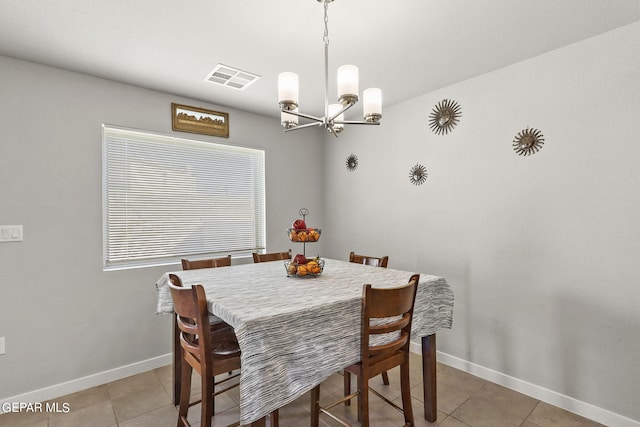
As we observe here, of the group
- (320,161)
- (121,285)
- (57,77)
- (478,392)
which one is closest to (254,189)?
(320,161)

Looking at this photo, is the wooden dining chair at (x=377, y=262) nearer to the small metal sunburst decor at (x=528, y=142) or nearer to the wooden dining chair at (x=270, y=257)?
the wooden dining chair at (x=270, y=257)

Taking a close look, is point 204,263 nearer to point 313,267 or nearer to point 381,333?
point 313,267

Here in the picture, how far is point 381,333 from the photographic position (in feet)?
Answer: 4.79

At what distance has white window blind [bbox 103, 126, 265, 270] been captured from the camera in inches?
101

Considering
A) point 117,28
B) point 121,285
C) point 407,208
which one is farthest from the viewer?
point 407,208

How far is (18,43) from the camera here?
197 cm

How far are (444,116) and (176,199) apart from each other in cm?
257

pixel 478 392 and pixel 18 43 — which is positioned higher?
pixel 18 43

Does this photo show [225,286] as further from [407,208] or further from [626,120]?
[626,120]

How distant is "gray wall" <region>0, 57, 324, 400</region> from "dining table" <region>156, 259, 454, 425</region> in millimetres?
855

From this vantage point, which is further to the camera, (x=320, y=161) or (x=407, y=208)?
(x=320, y=161)

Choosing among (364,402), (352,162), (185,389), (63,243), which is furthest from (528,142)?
(63,243)

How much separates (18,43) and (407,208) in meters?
A: 3.18

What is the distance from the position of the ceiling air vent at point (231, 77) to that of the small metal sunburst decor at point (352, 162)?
4.77 feet
